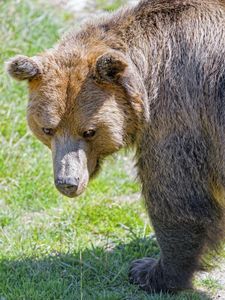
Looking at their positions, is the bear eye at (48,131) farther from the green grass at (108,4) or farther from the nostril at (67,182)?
the green grass at (108,4)

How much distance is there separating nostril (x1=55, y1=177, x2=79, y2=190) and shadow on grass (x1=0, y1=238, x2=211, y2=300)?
808 millimetres

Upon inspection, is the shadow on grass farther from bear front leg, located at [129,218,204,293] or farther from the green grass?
the green grass

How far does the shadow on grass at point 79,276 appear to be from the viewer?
644 cm

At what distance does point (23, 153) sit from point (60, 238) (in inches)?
60.6

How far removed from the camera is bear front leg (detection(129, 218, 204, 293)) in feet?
20.7

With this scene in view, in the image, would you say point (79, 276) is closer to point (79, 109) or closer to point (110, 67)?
point (79, 109)

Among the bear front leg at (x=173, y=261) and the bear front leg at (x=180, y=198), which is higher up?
the bear front leg at (x=180, y=198)

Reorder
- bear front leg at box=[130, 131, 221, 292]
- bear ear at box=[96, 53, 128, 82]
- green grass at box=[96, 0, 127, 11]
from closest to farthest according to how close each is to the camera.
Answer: bear ear at box=[96, 53, 128, 82], bear front leg at box=[130, 131, 221, 292], green grass at box=[96, 0, 127, 11]

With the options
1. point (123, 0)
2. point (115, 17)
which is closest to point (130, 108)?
point (115, 17)

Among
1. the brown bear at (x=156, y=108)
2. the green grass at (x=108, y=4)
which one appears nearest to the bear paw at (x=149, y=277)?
the brown bear at (x=156, y=108)

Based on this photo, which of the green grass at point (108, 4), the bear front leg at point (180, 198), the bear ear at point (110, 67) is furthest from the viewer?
the green grass at point (108, 4)

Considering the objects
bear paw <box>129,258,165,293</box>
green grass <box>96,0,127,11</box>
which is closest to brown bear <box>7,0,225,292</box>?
bear paw <box>129,258,165,293</box>

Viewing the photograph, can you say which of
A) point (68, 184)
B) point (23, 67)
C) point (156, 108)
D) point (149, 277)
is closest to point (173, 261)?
point (149, 277)

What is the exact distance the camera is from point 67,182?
6090 mm
